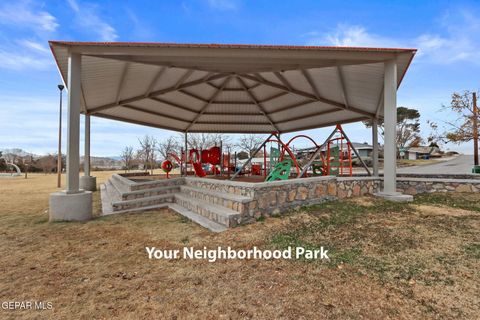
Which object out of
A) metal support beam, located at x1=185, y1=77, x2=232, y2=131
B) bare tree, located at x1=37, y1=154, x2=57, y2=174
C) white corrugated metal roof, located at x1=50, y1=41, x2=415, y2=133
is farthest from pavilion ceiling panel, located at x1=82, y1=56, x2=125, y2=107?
bare tree, located at x1=37, y1=154, x2=57, y2=174

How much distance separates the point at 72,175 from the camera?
18.4 ft

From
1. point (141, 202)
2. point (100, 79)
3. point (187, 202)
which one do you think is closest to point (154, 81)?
point (100, 79)

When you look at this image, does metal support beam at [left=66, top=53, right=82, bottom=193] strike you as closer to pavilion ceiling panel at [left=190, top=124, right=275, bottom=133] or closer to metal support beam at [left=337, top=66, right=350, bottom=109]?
metal support beam at [left=337, top=66, right=350, bottom=109]

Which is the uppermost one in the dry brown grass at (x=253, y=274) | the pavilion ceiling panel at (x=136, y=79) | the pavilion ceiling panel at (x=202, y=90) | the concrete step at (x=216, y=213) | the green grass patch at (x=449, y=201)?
the pavilion ceiling panel at (x=202, y=90)

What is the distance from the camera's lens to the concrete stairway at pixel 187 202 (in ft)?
16.1

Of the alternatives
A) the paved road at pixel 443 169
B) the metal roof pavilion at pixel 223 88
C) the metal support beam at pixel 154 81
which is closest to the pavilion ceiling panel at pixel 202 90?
the metal roof pavilion at pixel 223 88

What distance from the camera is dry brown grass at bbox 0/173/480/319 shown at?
2180 millimetres

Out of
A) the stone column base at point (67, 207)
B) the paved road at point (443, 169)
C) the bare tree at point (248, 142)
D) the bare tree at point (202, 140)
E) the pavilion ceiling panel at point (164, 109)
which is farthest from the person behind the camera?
the bare tree at point (248, 142)

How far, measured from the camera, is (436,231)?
4.03 m

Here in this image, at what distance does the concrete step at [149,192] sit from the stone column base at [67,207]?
1.55 meters

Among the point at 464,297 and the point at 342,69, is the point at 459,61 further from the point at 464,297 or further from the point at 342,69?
the point at 464,297

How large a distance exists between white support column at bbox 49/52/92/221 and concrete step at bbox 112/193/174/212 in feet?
3.44

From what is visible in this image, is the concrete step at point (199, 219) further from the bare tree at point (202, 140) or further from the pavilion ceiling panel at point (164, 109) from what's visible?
the bare tree at point (202, 140)

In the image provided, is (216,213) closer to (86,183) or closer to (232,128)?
(86,183)
